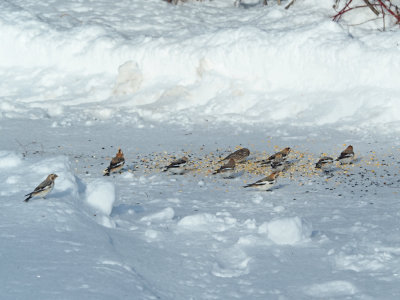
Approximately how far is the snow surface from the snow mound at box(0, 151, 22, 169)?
0.03 metres

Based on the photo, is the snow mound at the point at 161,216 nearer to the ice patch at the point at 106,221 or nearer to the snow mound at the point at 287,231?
the ice patch at the point at 106,221

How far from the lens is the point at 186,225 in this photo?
766 cm

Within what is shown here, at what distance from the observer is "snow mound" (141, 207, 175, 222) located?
8.02m

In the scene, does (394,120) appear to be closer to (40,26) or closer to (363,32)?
(363,32)

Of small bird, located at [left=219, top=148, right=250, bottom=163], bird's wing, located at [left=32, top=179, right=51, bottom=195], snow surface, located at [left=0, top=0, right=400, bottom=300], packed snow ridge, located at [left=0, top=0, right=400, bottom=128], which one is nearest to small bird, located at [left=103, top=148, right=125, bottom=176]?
snow surface, located at [left=0, top=0, right=400, bottom=300]

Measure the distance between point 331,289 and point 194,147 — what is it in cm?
720

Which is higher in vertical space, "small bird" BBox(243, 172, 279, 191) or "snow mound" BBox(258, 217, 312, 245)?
"snow mound" BBox(258, 217, 312, 245)

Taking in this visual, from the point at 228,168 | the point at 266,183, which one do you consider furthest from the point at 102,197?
the point at 228,168

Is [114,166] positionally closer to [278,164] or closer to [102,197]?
[278,164]

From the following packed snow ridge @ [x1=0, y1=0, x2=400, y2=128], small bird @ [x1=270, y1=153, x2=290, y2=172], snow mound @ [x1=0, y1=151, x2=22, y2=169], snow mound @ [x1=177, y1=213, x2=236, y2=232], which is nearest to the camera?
snow mound @ [x1=177, y1=213, x2=236, y2=232]

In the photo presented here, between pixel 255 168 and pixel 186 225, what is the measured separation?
371 centimetres

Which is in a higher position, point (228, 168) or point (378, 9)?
point (378, 9)

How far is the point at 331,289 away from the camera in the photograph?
590cm

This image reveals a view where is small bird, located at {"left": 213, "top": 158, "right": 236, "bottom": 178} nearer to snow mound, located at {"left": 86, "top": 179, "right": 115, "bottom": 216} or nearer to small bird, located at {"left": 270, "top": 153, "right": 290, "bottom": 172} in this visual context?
small bird, located at {"left": 270, "top": 153, "right": 290, "bottom": 172}
